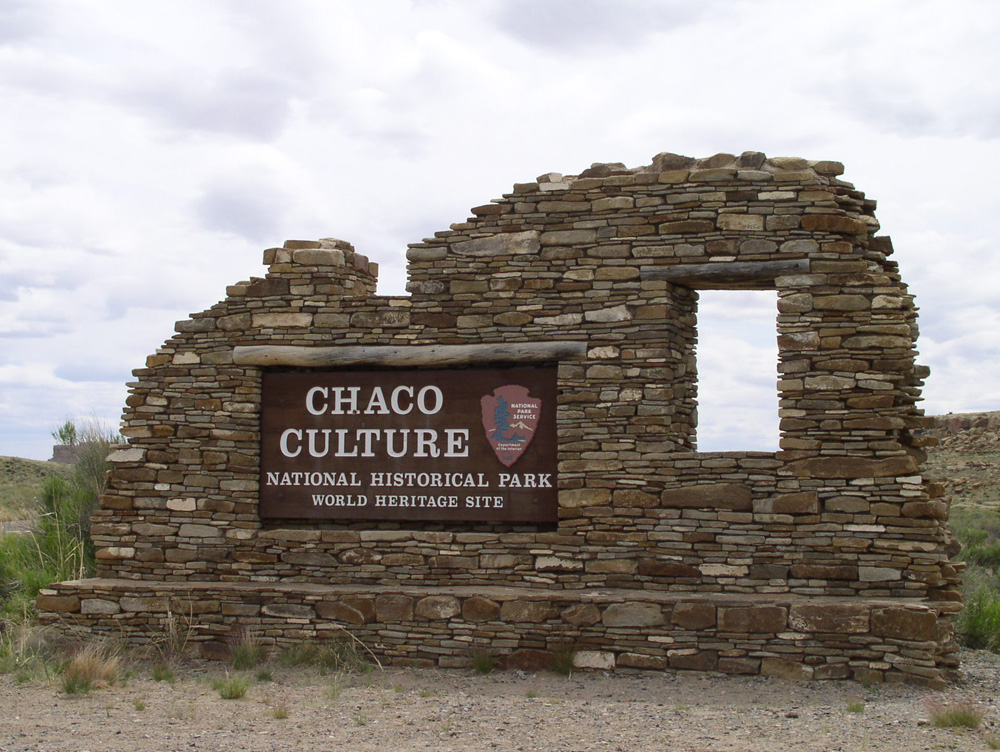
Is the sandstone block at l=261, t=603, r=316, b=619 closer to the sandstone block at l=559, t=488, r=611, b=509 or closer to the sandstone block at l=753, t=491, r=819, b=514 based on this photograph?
the sandstone block at l=559, t=488, r=611, b=509

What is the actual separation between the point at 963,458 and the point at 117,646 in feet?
75.8

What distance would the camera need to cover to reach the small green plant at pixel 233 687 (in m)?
8.14

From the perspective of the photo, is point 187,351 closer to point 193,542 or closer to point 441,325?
point 193,542

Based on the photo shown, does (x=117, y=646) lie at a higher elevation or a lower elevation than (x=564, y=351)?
lower

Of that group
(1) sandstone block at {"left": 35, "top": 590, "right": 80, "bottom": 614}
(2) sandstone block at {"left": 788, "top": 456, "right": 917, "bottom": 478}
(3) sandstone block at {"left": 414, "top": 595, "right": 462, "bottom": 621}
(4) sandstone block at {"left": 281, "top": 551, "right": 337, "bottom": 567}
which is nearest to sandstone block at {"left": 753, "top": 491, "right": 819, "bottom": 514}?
(2) sandstone block at {"left": 788, "top": 456, "right": 917, "bottom": 478}

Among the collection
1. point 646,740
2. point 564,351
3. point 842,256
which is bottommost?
point 646,740

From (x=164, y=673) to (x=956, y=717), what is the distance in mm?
6494

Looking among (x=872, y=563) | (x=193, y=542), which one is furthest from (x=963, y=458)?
(x=193, y=542)

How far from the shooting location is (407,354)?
9.62 meters

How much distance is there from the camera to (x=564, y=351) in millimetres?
9242

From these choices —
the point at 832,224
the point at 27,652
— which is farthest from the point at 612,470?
the point at 27,652

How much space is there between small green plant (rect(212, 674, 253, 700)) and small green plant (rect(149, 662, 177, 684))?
54 cm

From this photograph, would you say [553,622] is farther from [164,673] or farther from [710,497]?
[164,673]

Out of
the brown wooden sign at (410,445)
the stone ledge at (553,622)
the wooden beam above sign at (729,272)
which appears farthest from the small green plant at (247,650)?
the wooden beam above sign at (729,272)
